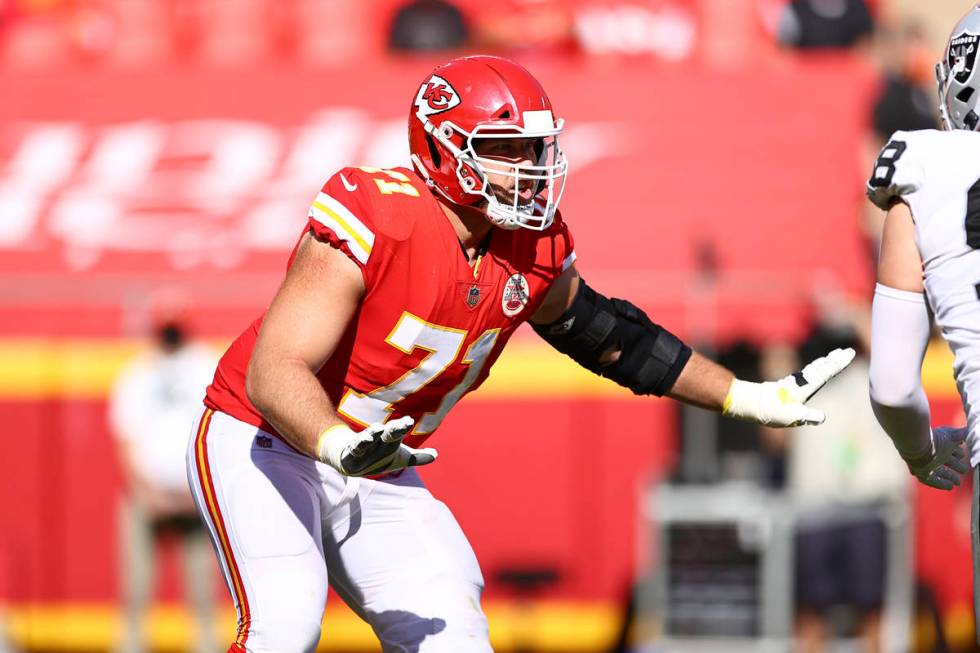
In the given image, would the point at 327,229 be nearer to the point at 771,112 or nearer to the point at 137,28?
the point at 771,112

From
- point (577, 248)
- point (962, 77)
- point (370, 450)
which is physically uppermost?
point (962, 77)

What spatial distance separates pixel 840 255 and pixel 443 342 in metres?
A: 5.33

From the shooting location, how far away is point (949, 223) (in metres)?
2.94

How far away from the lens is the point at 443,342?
11.4 feet

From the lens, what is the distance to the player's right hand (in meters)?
3.41

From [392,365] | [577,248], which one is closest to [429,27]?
[577,248]

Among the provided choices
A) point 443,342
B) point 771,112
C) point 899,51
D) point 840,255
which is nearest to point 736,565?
point 840,255

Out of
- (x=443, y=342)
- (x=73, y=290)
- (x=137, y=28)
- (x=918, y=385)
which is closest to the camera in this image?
(x=918, y=385)

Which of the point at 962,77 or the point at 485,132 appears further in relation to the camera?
the point at 485,132

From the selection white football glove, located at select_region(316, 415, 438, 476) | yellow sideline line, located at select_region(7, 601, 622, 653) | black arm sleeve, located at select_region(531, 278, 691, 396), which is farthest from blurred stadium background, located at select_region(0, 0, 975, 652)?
white football glove, located at select_region(316, 415, 438, 476)

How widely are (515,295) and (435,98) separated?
0.50 m

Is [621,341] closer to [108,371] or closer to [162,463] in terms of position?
[162,463]

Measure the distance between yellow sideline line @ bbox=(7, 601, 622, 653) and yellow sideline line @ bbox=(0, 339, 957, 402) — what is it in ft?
3.43

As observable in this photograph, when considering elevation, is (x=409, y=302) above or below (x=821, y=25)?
above
